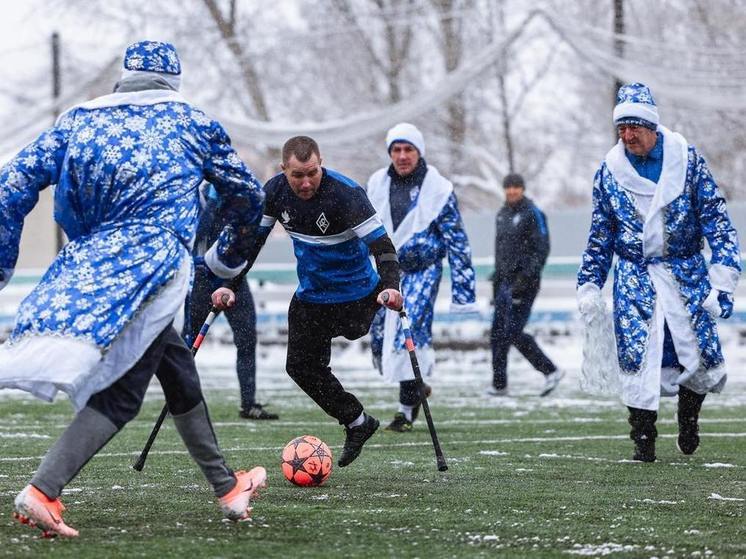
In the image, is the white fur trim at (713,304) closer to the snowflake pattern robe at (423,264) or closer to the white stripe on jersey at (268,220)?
the white stripe on jersey at (268,220)

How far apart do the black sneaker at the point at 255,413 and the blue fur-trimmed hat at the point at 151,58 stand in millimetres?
5670

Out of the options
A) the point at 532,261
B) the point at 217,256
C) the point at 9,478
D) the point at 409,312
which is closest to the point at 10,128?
the point at 532,261

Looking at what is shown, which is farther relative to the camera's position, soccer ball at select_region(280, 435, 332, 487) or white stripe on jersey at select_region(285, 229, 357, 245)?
white stripe on jersey at select_region(285, 229, 357, 245)

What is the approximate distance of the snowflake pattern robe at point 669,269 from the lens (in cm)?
819

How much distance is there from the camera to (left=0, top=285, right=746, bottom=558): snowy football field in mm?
5297

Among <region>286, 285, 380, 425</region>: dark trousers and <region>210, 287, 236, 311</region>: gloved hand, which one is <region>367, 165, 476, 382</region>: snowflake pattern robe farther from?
<region>210, 287, 236, 311</region>: gloved hand

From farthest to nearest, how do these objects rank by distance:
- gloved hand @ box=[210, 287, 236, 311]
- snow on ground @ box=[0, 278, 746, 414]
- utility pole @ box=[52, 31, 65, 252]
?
utility pole @ box=[52, 31, 65, 252], snow on ground @ box=[0, 278, 746, 414], gloved hand @ box=[210, 287, 236, 311]

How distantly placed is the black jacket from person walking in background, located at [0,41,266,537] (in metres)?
8.76

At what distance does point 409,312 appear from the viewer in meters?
10.5

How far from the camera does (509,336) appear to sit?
46.3ft

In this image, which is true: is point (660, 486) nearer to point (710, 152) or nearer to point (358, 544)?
point (358, 544)

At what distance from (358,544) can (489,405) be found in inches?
293

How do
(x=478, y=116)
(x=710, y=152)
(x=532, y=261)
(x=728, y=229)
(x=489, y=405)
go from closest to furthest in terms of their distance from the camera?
(x=728, y=229) → (x=489, y=405) → (x=532, y=261) → (x=710, y=152) → (x=478, y=116)

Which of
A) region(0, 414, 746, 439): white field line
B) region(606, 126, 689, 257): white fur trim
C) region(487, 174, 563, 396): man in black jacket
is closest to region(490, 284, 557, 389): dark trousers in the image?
region(487, 174, 563, 396): man in black jacket
